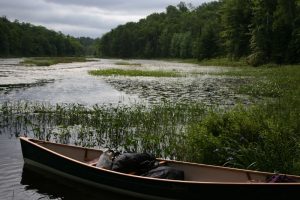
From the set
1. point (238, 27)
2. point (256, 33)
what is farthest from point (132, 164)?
point (238, 27)

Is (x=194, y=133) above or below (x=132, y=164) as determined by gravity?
above

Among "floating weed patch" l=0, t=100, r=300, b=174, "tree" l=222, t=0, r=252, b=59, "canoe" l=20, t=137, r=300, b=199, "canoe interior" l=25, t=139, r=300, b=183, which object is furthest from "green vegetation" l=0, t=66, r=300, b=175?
"tree" l=222, t=0, r=252, b=59

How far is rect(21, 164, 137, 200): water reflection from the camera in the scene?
457 inches

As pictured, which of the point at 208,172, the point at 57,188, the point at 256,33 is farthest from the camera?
the point at 256,33

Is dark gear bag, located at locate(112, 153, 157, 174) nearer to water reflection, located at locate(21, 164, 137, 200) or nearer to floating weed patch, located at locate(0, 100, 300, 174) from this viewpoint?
water reflection, located at locate(21, 164, 137, 200)

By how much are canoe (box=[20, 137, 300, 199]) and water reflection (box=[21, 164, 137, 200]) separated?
0.62 feet

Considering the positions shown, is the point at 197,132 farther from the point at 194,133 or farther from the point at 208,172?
the point at 208,172

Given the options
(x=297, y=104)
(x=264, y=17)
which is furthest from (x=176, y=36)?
(x=297, y=104)

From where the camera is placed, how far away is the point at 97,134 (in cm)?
1722

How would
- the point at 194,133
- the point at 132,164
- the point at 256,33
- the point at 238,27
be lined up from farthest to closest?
1. the point at 238,27
2. the point at 256,33
3. the point at 194,133
4. the point at 132,164

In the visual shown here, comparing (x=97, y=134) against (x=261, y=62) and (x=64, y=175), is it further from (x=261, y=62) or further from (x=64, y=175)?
(x=261, y=62)

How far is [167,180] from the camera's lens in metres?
9.82

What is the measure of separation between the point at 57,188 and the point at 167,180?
401 centimetres

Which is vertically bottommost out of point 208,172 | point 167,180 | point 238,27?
point 208,172
